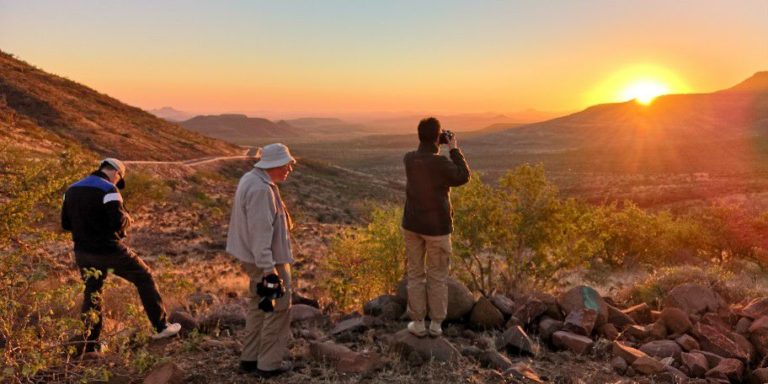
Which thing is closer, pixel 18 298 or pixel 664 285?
pixel 18 298

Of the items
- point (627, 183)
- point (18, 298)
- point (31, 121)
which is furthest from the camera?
point (627, 183)

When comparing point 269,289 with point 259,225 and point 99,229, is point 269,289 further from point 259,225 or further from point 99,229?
point 99,229

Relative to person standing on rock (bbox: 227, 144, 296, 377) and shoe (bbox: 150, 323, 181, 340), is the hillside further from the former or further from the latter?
person standing on rock (bbox: 227, 144, 296, 377)

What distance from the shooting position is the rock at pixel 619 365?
541 centimetres

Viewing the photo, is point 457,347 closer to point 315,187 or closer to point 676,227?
point 676,227

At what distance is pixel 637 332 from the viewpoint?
6539mm

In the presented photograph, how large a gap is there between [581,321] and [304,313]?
3719mm

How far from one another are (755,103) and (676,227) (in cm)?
16404

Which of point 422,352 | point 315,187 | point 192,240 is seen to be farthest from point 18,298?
point 315,187

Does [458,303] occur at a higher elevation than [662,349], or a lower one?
higher

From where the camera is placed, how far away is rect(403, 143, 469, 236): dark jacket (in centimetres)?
521

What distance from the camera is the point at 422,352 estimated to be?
539 cm

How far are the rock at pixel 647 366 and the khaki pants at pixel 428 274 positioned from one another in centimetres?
217

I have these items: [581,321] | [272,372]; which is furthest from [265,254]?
[581,321]
